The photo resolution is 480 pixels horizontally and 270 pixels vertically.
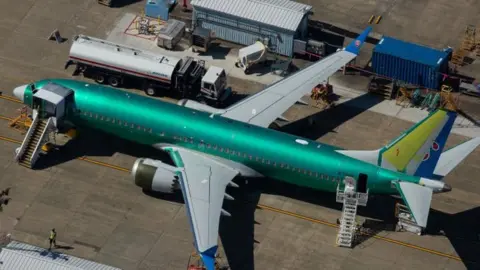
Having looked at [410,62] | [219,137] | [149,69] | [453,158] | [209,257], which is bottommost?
Result: [209,257]

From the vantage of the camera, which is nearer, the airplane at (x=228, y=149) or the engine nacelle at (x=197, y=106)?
the airplane at (x=228, y=149)

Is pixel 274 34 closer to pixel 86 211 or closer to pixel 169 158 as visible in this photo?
pixel 169 158

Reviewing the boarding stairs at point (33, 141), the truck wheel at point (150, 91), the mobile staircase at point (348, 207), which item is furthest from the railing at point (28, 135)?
the mobile staircase at point (348, 207)

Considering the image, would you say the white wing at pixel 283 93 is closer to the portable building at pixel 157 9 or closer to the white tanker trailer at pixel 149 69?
the white tanker trailer at pixel 149 69

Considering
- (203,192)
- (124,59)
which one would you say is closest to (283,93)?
(124,59)

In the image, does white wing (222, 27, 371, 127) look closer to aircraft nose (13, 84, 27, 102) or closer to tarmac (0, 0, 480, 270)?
tarmac (0, 0, 480, 270)

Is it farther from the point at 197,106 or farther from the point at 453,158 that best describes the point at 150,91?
the point at 453,158

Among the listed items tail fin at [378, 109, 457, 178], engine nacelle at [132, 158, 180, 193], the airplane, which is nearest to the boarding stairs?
the airplane

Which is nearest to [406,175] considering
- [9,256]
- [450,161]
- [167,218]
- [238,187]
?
[450,161]
